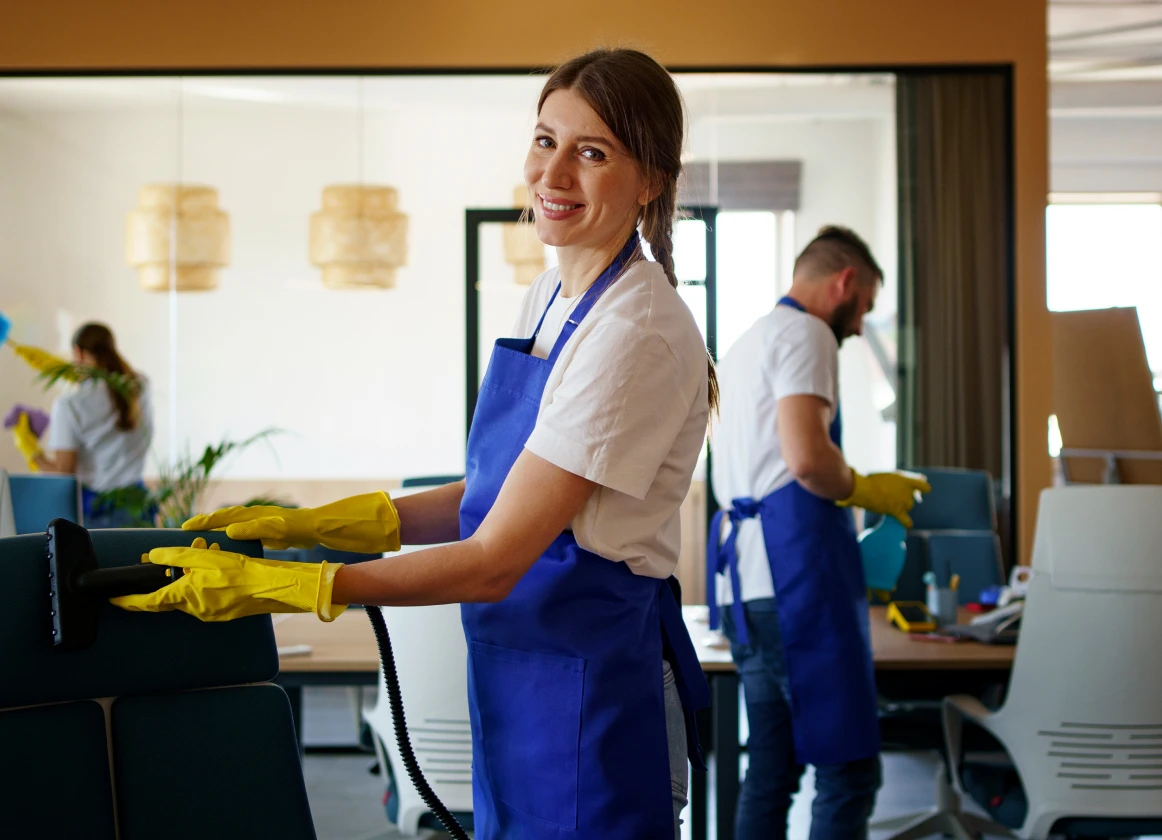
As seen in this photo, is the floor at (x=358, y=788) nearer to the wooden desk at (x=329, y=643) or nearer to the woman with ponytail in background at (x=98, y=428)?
the wooden desk at (x=329, y=643)

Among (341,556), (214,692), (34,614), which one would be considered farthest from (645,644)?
(341,556)

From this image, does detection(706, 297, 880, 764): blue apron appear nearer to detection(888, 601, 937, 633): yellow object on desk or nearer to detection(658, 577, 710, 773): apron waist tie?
detection(888, 601, 937, 633): yellow object on desk

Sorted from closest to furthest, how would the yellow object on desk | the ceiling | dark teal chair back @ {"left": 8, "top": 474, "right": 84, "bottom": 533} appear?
1. the yellow object on desk
2. dark teal chair back @ {"left": 8, "top": 474, "right": 84, "bottom": 533}
3. the ceiling

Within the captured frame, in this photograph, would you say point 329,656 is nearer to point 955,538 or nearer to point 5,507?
point 5,507

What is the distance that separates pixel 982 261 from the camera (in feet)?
13.5

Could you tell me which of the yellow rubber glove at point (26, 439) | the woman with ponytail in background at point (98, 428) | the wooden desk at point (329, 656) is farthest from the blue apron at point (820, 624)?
the yellow rubber glove at point (26, 439)

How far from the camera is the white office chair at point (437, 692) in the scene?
2006 mm

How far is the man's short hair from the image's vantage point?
232cm

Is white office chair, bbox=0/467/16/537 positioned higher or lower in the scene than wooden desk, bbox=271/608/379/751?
higher

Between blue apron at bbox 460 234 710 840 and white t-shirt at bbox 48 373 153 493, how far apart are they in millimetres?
3174

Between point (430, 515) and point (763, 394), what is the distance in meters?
0.97

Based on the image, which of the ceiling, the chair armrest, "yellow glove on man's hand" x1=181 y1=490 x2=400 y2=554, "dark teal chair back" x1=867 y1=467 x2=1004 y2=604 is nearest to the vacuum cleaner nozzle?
"yellow glove on man's hand" x1=181 y1=490 x2=400 y2=554

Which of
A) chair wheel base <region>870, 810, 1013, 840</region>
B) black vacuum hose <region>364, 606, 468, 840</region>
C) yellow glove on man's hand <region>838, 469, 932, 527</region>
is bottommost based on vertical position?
chair wheel base <region>870, 810, 1013, 840</region>

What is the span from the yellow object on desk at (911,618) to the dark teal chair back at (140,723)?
6.03 feet
